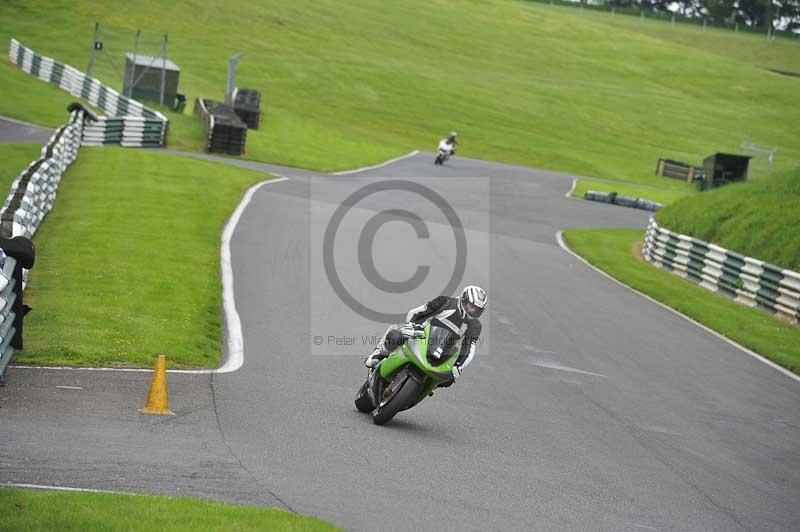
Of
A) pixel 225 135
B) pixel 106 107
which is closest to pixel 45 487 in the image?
pixel 225 135

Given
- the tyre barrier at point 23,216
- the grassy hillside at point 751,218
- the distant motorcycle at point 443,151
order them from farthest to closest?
the distant motorcycle at point 443,151 < the grassy hillside at point 751,218 < the tyre barrier at point 23,216

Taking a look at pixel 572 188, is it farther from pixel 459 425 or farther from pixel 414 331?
pixel 414 331

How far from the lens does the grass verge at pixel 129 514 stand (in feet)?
22.1

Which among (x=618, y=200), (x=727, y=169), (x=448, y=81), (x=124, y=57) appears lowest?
(x=618, y=200)

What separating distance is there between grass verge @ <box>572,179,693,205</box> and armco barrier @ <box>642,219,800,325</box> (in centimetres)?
1735

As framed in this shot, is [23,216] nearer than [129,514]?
No

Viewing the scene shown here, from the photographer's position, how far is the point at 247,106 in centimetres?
4825

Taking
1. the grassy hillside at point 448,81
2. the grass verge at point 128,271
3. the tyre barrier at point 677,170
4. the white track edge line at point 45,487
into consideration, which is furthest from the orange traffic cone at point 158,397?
the tyre barrier at point 677,170

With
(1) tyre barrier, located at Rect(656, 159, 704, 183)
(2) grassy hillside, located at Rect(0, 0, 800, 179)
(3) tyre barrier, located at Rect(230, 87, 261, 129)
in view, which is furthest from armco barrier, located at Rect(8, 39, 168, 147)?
(1) tyre barrier, located at Rect(656, 159, 704, 183)

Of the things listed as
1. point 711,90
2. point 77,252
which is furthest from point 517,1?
point 77,252

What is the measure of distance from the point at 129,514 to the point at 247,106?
4234cm

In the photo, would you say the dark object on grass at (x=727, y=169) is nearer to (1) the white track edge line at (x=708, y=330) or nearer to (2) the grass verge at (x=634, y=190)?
(2) the grass verge at (x=634, y=190)

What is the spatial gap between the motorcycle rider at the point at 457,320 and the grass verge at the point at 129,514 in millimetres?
3332

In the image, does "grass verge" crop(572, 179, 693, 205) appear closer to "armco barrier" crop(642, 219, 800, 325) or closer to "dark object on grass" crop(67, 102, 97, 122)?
"armco barrier" crop(642, 219, 800, 325)
